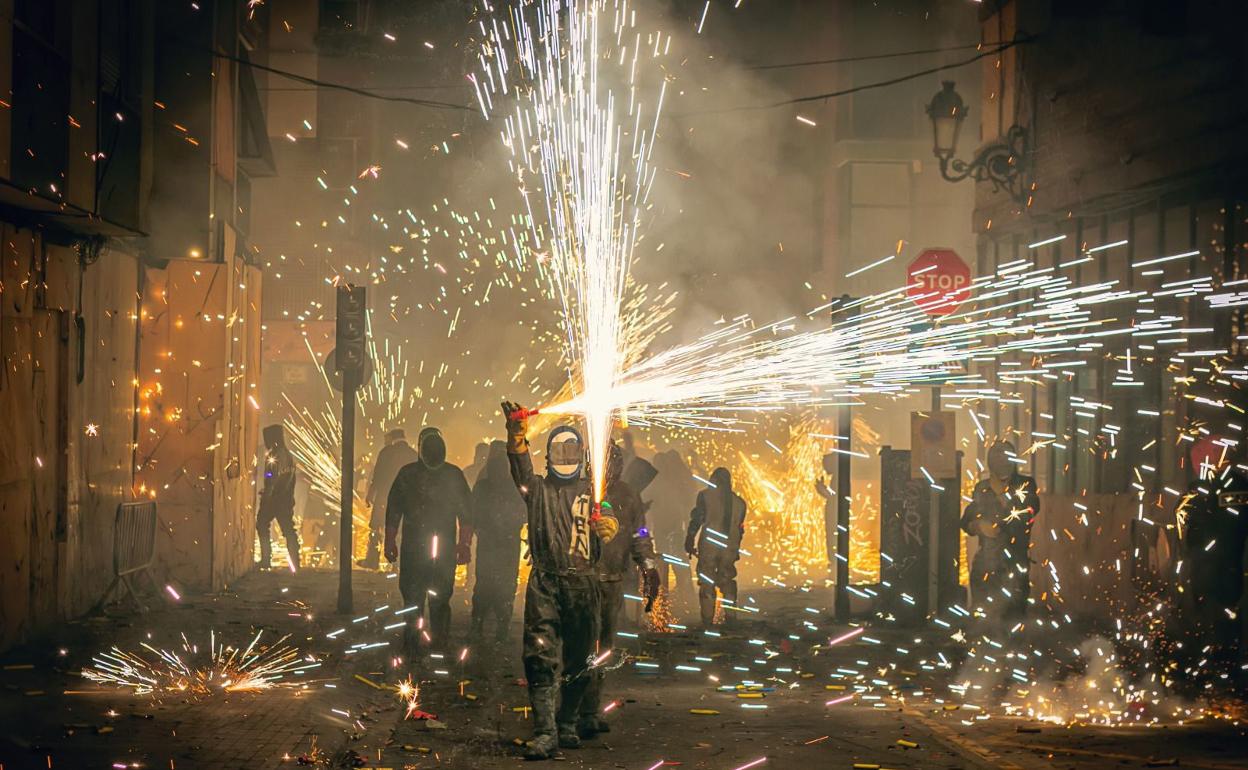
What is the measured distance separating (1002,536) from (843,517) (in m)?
1.71

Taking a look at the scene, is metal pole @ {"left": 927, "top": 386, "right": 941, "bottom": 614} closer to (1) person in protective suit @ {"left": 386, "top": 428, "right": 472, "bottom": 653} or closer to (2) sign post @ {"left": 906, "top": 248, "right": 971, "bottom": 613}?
(2) sign post @ {"left": 906, "top": 248, "right": 971, "bottom": 613}

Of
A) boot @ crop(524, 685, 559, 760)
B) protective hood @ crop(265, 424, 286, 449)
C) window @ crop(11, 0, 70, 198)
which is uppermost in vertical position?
window @ crop(11, 0, 70, 198)

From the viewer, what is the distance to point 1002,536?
43.9 feet

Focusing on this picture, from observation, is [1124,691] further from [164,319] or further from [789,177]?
[789,177]

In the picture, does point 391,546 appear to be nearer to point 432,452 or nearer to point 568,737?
point 432,452

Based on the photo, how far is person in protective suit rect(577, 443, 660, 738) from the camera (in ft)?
28.4

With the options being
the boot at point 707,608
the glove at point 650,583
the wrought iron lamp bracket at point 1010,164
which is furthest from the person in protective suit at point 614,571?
the wrought iron lamp bracket at point 1010,164

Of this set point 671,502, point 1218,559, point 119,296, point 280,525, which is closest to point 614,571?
point 1218,559

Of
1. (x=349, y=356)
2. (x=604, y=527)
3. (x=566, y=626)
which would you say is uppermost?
(x=349, y=356)

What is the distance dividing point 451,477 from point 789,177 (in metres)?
21.7

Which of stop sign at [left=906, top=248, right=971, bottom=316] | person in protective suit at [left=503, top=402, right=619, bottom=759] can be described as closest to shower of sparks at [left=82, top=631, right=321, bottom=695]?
person in protective suit at [left=503, top=402, right=619, bottom=759]

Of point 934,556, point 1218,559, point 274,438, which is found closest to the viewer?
point 1218,559

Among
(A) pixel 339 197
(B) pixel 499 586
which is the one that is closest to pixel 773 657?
(B) pixel 499 586

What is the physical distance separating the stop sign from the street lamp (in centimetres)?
94
